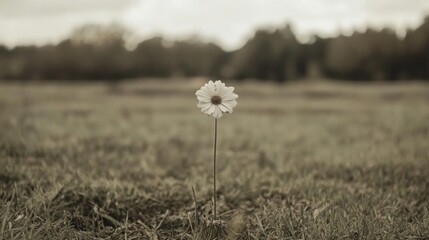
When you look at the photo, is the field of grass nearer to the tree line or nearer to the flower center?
the flower center

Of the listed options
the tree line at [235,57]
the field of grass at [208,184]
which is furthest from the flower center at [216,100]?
the tree line at [235,57]

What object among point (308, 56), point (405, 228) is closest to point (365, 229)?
point (405, 228)

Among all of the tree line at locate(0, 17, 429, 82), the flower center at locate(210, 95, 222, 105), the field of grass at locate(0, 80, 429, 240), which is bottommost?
the field of grass at locate(0, 80, 429, 240)

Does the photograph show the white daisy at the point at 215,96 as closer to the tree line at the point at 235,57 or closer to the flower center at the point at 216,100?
the flower center at the point at 216,100

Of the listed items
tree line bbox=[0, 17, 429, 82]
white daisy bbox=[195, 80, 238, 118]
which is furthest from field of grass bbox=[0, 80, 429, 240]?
tree line bbox=[0, 17, 429, 82]

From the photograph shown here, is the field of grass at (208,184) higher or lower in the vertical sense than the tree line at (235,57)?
lower

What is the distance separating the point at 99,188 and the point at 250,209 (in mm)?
1250

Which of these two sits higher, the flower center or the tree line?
the tree line

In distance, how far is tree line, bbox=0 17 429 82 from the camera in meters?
37.1

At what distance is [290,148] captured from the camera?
6203 mm

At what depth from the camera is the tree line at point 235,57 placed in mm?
37062

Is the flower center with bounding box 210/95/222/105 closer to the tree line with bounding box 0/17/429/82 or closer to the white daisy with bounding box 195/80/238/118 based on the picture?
the white daisy with bounding box 195/80/238/118

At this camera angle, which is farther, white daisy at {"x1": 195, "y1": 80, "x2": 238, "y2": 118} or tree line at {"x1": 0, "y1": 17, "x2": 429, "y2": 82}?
tree line at {"x1": 0, "y1": 17, "x2": 429, "y2": 82}

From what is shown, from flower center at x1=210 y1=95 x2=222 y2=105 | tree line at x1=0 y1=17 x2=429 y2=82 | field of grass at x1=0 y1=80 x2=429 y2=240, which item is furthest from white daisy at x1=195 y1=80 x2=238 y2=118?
tree line at x1=0 y1=17 x2=429 y2=82
